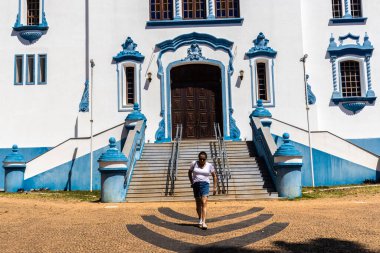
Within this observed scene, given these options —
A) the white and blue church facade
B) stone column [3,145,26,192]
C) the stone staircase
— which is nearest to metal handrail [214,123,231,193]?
the stone staircase

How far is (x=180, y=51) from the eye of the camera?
20422mm

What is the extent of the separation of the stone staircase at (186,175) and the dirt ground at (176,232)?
1.00 meters

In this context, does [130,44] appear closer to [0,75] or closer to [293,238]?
[0,75]

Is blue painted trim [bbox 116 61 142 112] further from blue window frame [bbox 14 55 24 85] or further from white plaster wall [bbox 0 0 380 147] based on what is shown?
blue window frame [bbox 14 55 24 85]

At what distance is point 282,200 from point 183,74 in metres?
9.32

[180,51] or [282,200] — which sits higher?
[180,51]

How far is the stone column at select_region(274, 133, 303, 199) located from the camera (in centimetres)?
1355

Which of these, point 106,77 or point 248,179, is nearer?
point 248,179

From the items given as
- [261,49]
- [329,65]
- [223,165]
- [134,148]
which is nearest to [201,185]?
[223,165]

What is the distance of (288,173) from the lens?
13.7 metres

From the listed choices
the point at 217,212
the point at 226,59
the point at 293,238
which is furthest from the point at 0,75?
the point at 293,238

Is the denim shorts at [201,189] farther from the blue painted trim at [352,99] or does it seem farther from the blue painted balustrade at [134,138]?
the blue painted trim at [352,99]

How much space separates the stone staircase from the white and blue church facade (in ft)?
7.51

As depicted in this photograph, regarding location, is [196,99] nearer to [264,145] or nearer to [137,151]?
[137,151]
